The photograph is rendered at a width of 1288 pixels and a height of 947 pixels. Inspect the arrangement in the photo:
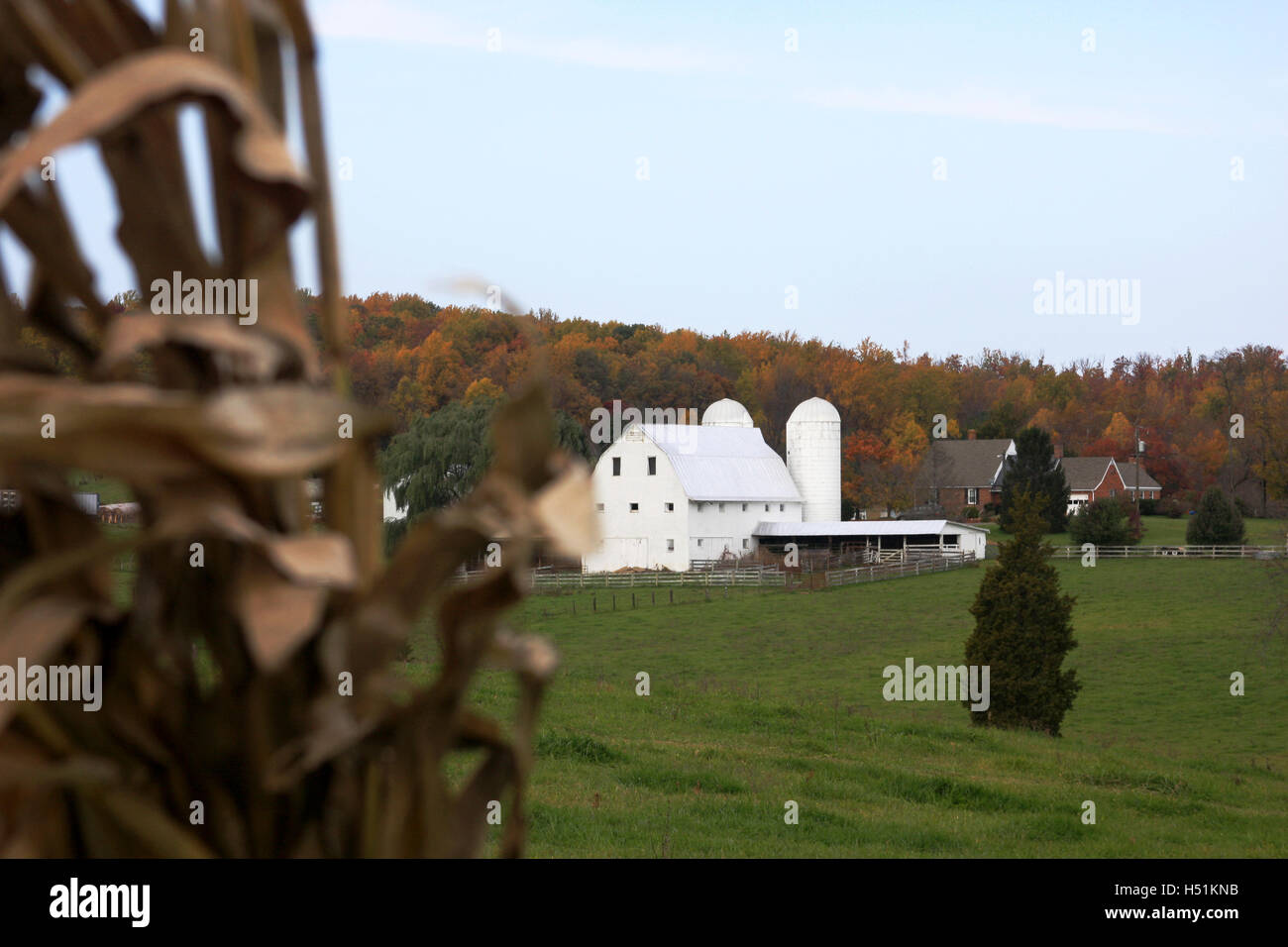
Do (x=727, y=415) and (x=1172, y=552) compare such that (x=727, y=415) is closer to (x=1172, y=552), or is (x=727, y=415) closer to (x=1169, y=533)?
(x=1172, y=552)

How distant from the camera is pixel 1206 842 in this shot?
984cm

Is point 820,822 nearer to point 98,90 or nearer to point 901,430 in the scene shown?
point 98,90

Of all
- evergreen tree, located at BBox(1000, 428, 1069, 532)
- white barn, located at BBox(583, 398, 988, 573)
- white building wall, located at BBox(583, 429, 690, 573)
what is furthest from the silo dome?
evergreen tree, located at BBox(1000, 428, 1069, 532)

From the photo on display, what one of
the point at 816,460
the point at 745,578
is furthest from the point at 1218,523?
the point at 745,578

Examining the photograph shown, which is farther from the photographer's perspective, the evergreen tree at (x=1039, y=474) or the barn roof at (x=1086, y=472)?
the barn roof at (x=1086, y=472)

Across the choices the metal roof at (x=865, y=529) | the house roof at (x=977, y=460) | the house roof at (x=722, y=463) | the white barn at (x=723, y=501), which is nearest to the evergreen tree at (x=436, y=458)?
the white barn at (x=723, y=501)

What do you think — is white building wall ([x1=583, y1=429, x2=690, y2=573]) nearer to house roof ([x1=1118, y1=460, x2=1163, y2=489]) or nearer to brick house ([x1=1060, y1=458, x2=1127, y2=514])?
brick house ([x1=1060, y1=458, x2=1127, y2=514])

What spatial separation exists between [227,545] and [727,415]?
5437cm

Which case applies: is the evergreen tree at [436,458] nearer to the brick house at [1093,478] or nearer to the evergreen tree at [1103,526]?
Answer: the evergreen tree at [1103,526]

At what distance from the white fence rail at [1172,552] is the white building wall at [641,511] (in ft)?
53.5

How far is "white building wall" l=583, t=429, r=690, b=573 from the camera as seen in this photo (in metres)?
49.1

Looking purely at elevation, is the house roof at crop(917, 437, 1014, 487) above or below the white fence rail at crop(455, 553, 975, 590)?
above

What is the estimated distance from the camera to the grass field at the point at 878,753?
8.80 m

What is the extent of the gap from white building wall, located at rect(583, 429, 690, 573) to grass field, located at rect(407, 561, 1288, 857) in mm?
17638
